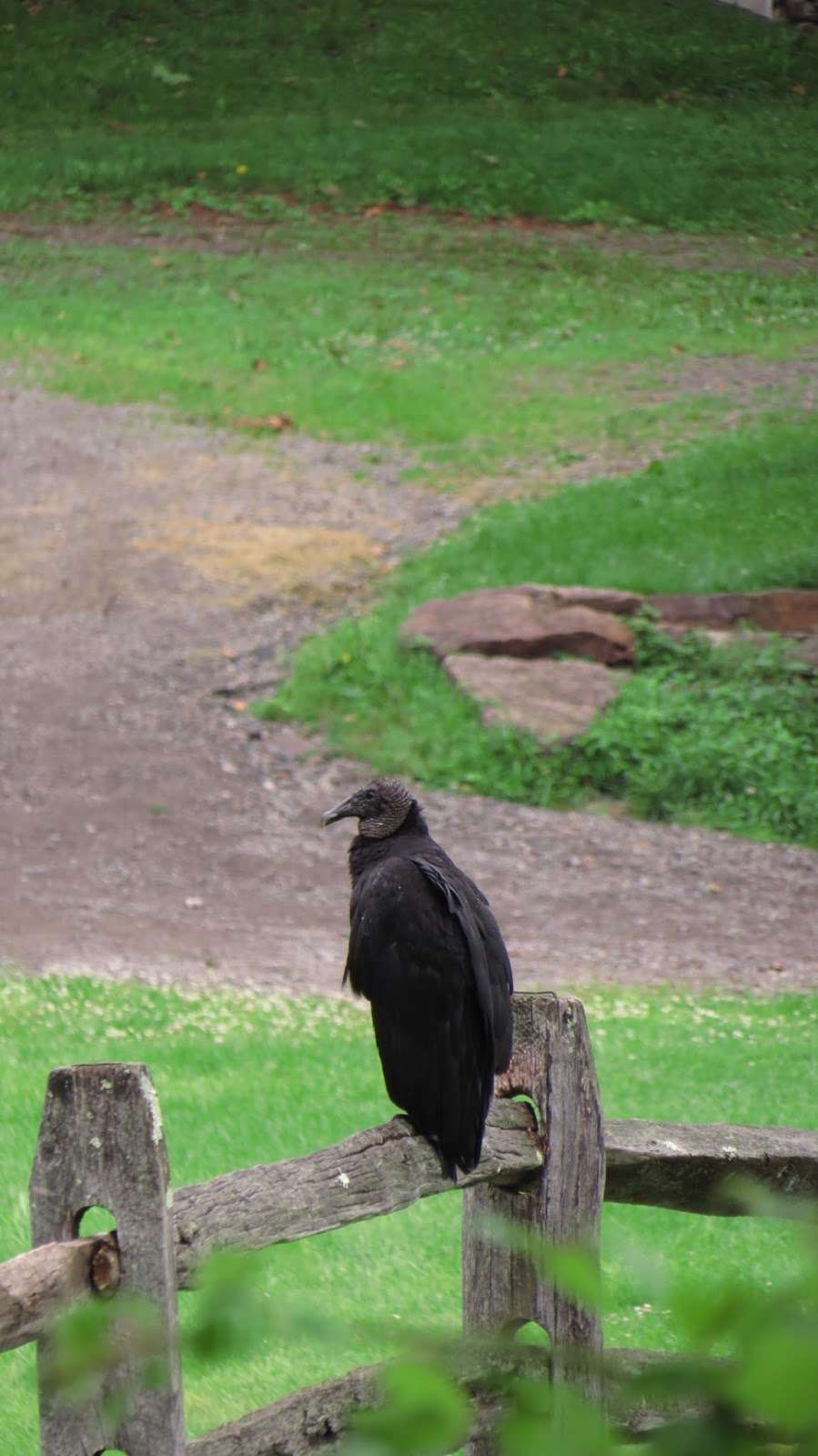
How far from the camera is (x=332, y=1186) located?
2.34 m

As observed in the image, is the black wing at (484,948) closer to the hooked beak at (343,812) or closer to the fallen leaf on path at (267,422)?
the hooked beak at (343,812)

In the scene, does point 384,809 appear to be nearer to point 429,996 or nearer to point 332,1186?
point 429,996

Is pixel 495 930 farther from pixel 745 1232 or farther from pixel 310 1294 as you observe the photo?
pixel 745 1232

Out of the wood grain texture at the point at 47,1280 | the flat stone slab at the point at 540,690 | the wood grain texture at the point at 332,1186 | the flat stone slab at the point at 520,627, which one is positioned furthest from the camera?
the flat stone slab at the point at 520,627

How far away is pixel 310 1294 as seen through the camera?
13.0ft

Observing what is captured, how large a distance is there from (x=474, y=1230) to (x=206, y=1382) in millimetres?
1329

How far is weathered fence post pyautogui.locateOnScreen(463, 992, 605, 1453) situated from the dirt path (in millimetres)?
4436

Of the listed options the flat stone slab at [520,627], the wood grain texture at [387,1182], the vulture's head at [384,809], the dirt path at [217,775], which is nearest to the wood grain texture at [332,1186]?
the wood grain texture at [387,1182]

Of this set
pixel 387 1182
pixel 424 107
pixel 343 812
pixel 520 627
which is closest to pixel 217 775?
pixel 520 627

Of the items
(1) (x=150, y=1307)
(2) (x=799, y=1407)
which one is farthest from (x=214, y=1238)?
(2) (x=799, y=1407)

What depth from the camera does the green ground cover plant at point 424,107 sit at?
9.09 meters

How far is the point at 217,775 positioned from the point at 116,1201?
26.2 feet

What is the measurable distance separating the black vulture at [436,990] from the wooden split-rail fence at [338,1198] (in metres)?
0.06

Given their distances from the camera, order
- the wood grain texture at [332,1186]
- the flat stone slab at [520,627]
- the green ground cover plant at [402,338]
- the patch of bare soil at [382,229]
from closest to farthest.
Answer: the wood grain texture at [332,1186]
the flat stone slab at [520,627]
the patch of bare soil at [382,229]
the green ground cover plant at [402,338]
